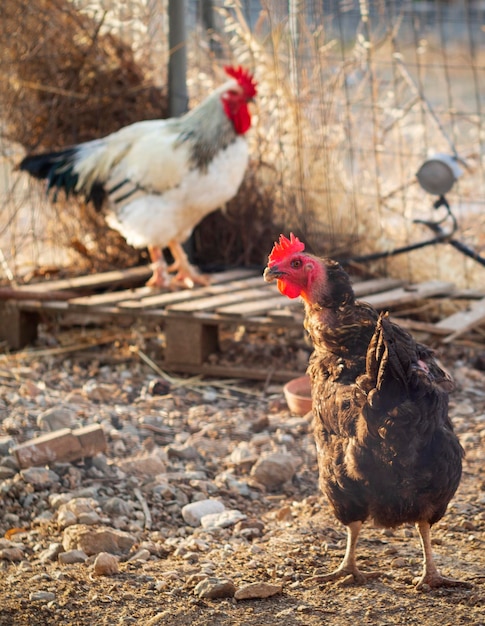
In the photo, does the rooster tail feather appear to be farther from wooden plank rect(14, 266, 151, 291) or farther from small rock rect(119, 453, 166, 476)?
small rock rect(119, 453, 166, 476)

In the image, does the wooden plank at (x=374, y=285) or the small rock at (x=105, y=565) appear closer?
the small rock at (x=105, y=565)

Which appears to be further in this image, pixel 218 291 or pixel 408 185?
pixel 408 185

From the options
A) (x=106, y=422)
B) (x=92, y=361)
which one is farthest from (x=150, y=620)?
(x=92, y=361)

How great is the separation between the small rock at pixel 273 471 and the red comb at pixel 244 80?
294cm

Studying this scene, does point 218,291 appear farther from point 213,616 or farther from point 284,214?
point 213,616

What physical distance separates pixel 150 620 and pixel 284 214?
4.25m

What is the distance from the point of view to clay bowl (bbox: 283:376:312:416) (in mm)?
4816

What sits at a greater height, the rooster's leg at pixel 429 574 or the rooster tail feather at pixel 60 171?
the rooster tail feather at pixel 60 171

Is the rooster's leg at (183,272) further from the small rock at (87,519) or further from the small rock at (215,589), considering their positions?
the small rock at (215,589)

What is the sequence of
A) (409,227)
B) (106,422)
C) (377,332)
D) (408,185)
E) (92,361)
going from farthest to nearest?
1. (409,227)
2. (408,185)
3. (92,361)
4. (106,422)
5. (377,332)

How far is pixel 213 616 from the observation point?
9.61 feet

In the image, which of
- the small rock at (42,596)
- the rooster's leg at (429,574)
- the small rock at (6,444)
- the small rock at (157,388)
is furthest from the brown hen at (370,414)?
the small rock at (157,388)

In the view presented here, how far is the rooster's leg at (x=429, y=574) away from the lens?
121 inches

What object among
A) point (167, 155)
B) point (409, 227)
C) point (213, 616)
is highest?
point (167, 155)
